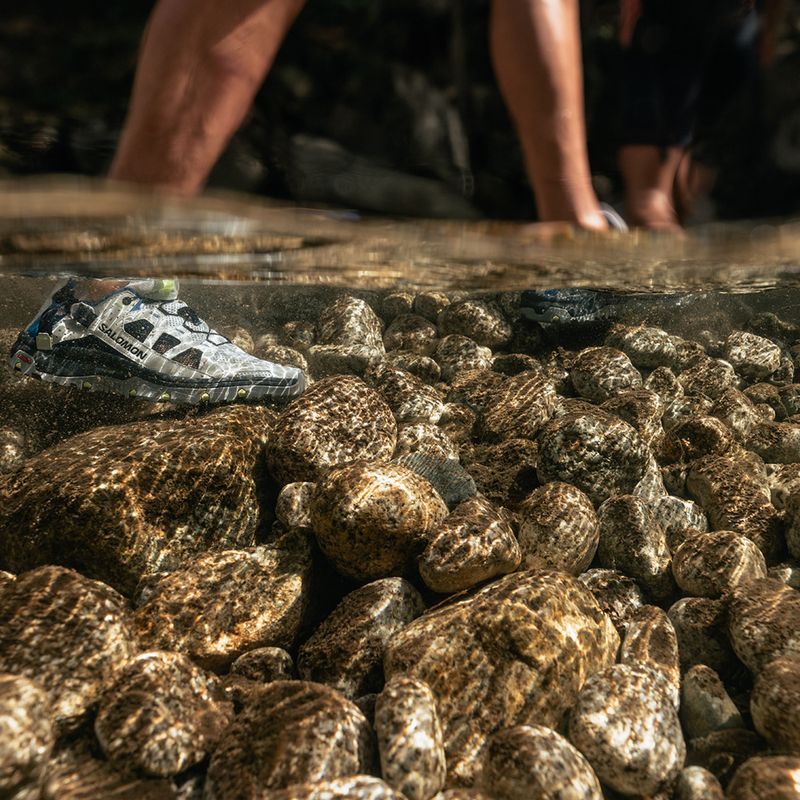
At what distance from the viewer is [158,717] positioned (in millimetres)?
1881

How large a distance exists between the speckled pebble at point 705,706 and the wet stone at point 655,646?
50 mm

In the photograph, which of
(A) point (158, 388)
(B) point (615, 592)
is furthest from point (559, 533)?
(A) point (158, 388)

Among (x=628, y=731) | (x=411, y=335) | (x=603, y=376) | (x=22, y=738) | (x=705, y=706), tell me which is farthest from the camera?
(x=411, y=335)

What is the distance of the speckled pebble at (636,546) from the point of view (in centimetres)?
306

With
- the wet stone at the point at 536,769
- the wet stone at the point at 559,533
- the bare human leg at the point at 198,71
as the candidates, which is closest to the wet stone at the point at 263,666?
the wet stone at the point at 536,769

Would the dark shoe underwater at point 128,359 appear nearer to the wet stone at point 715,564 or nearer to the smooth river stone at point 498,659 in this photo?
the smooth river stone at point 498,659

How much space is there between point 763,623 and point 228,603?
2.35m

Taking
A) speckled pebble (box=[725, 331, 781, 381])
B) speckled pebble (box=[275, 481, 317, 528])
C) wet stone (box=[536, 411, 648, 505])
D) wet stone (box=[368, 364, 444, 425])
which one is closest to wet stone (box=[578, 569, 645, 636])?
wet stone (box=[536, 411, 648, 505])

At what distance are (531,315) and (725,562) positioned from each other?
13.3 feet

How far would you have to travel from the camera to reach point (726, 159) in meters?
1.76

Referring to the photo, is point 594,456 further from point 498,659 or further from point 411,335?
point 411,335

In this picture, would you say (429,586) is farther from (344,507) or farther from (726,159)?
(726,159)

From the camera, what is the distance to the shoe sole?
4070mm

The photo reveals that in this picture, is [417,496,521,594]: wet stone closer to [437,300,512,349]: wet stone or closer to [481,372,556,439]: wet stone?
[481,372,556,439]: wet stone
